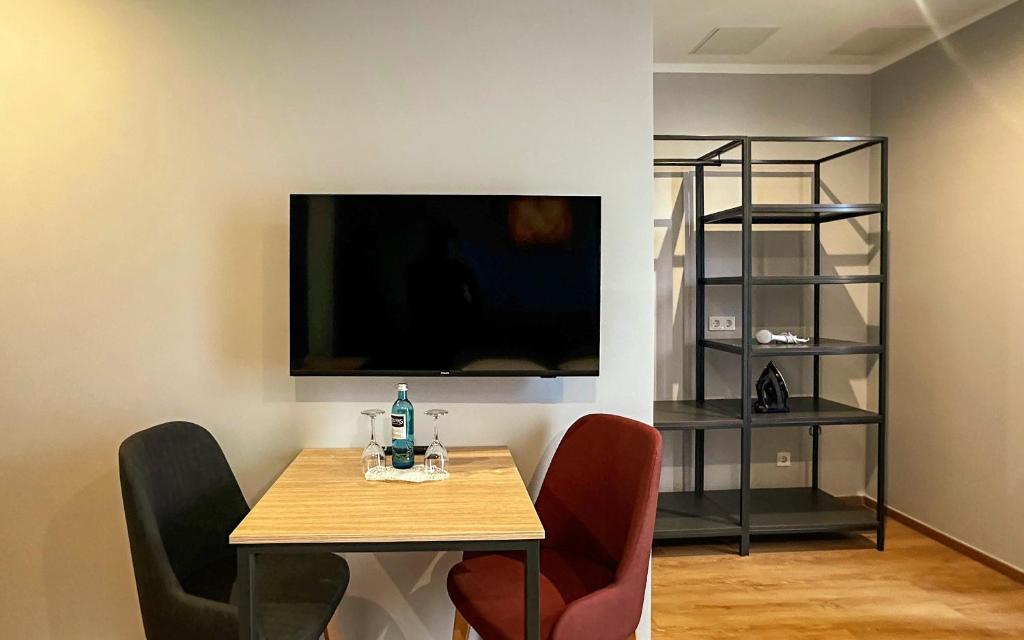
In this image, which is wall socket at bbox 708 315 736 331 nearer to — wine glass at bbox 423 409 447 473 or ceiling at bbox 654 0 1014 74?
ceiling at bbox 654 0 1014 74

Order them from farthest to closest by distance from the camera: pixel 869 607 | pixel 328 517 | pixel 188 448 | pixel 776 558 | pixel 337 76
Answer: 1. pixel 776 558
2. pixel 869 607
3. pixel 337 76
4. pixel 188 448
5. pixel 328 517

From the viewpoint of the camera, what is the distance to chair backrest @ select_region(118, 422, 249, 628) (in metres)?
1.82

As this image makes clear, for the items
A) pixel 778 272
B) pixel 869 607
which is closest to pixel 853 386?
pixel 778 272

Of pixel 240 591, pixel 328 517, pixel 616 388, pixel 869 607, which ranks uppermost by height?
pixel 616 388

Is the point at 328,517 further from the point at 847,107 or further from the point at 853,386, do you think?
the point at 847,107

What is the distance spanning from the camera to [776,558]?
11.3 feet

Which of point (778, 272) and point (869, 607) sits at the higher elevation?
point (778, 272)

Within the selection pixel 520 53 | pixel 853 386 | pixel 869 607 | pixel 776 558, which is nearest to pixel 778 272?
pixel 853 386

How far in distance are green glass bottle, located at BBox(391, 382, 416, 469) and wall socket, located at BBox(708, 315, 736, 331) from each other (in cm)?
233

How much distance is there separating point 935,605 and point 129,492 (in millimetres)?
3138

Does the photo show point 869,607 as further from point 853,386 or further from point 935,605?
point 853,386

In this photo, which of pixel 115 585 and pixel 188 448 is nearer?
pixel 188 448

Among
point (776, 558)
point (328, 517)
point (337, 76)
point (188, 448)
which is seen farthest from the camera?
point (776, 558)

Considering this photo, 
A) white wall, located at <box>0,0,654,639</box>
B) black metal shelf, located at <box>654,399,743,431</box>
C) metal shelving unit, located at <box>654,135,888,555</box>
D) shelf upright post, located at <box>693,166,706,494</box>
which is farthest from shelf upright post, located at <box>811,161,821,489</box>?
white wall, located at <box>0,0,654,639</box>
